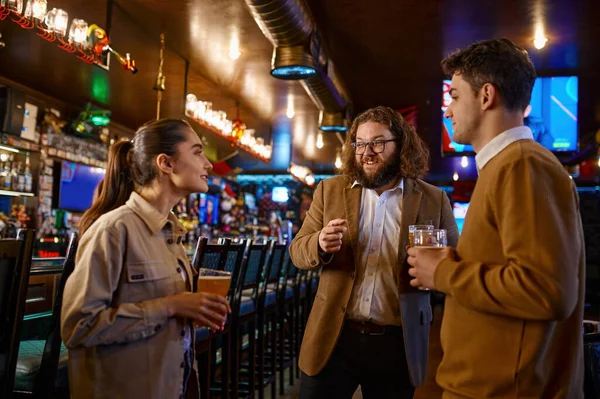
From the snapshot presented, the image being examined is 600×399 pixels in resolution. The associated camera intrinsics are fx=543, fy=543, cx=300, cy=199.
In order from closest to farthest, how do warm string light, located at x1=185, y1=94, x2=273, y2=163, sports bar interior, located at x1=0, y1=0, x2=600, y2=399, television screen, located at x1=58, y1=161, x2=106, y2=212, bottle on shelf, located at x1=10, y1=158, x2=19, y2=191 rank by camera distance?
1. sports bar interior, located at x1=0, y1=0, x2=600, y2=399
2. warm string light, located at x1=185, y1=94, x2=273, y2=163
3. bottle on shelf, located at x1=10, y1=158, x2=19, y2=191
4. television screen, located at x1=58, y1=161, x2=106, y2=212

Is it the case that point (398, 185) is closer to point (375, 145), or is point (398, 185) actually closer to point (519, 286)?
point (375, 145)

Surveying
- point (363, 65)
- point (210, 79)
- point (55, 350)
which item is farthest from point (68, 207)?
point (55, 350)

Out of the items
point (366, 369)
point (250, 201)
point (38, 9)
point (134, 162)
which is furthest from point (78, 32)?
point (250, 201)

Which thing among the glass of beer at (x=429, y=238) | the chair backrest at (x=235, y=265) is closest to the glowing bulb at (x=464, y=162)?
the chair backrest at (x=235, y=265)

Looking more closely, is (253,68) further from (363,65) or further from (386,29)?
(386,29)

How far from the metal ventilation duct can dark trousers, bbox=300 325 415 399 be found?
2803mm

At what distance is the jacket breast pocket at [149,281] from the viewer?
1.55 metres

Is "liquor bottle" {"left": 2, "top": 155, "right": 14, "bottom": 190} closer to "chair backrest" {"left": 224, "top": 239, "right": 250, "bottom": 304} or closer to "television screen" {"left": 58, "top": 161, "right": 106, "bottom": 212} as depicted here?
"television screen" {"left": 58, "top": 161, "right": 106, "bottom": 212}

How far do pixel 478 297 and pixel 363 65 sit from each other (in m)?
6.14

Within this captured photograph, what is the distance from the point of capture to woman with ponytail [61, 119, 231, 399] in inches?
57.7

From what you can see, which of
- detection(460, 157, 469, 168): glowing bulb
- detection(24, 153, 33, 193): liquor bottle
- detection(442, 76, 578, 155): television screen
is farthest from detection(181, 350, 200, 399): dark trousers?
detection(460, 157, 469, 168): glowing bulb

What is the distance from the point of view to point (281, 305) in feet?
16.0

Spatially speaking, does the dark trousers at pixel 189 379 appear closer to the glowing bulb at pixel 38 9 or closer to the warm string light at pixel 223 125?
the glowing bulb at pixel 38 9

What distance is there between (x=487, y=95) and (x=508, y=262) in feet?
1.32
